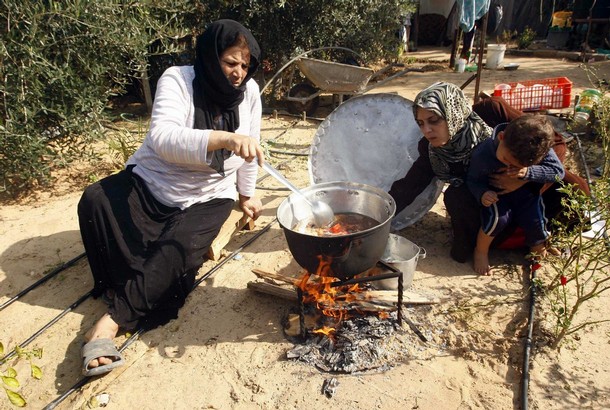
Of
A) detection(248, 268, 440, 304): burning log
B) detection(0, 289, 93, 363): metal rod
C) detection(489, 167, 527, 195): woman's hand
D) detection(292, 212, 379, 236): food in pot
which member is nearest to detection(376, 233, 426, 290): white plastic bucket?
detection(248, 268, 440, 304): burning log

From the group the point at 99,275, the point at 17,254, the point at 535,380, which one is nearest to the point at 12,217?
the point at 17,254

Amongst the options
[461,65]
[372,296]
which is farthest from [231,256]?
[461,65]

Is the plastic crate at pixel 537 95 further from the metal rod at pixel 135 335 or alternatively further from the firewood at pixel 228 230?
the firewood at pixel 228 230

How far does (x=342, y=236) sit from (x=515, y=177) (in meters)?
1.40

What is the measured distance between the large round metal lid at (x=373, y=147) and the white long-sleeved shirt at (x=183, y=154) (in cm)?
71

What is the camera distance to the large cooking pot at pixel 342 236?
198cm

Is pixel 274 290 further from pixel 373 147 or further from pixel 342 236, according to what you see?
pixel 373 147

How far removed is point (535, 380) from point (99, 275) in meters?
2.70

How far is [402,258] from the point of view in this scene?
2.98 meters

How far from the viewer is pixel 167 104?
254cm

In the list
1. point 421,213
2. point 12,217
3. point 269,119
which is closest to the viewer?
point 421,213

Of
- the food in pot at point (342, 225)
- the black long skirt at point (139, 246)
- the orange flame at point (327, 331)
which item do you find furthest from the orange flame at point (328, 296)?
the black long skirt at point (139, 246)

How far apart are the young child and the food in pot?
88 centimetres

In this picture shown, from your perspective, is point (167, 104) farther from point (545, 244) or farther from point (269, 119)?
point (269, 119)
